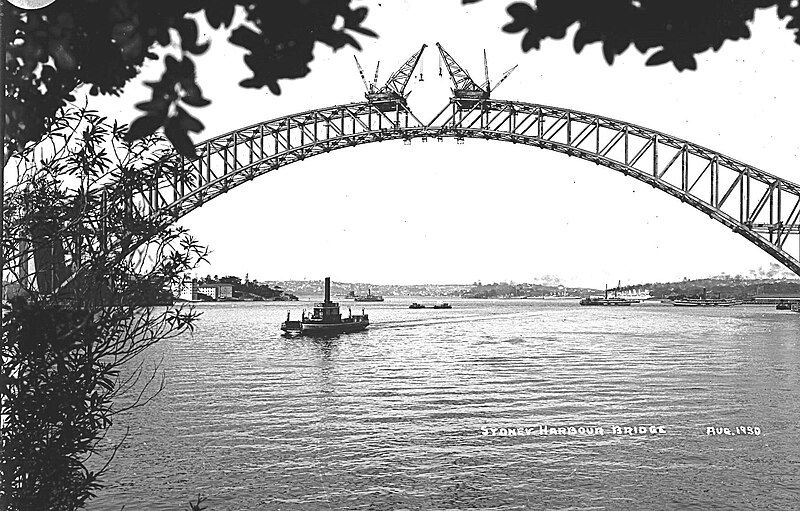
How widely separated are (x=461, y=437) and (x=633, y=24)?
17.6 m

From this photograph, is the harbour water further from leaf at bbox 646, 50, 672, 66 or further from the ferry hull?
the ferry hull

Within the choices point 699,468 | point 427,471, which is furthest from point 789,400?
point 427,471

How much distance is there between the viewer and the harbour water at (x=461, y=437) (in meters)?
14.0

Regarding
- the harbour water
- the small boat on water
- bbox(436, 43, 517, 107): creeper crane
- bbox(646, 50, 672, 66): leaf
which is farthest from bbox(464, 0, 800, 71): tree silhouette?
the small boat on water

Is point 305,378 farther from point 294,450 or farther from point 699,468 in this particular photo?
point 699,468

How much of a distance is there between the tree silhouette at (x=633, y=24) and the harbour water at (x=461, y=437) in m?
12.3

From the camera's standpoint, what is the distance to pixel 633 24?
1735 millimetres

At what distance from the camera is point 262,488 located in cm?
1411

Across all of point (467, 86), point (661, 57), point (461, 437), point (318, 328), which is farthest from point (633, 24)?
point (318, 328)

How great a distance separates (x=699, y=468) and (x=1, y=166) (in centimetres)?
1610

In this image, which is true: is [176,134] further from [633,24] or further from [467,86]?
[467,86]

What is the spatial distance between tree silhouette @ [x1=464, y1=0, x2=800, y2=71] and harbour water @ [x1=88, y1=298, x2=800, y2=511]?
1228 centimetres

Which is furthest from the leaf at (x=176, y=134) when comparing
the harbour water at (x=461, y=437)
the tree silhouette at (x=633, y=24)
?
the harbour water at (x=461, y=437)

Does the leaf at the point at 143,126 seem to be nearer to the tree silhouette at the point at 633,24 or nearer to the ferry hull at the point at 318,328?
the tree silhouette at the point at 633,24
